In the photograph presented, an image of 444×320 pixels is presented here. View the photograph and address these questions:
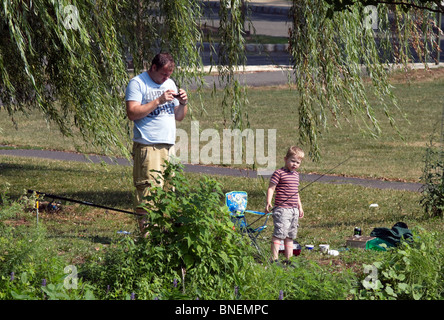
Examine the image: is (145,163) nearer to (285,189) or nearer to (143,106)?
(143,106)

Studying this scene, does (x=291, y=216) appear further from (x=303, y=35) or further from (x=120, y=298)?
(x=303, y=35)

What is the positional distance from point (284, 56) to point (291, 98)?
8.31 m

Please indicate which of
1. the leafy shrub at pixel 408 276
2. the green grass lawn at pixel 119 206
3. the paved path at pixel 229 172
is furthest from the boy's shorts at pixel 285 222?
the paved path at pixel 229 172

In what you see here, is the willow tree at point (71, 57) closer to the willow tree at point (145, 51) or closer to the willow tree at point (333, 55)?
the willow tree at point (145, 51)

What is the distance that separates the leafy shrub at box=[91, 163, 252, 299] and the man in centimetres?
158

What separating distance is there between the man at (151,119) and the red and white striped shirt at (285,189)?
44.1 inches

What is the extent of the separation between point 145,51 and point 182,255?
4633mm

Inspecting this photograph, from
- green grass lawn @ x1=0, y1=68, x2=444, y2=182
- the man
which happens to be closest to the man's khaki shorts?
the man

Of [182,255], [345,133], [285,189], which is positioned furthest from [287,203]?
[345,133]

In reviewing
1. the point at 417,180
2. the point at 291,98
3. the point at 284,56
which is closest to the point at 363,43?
the point at 417,180

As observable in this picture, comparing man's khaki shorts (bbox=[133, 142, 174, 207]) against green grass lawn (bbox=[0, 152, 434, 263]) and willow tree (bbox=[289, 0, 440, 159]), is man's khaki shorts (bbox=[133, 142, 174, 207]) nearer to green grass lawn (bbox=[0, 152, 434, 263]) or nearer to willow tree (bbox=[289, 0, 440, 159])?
green grass lawn (bbox=[0, 152, 434, 263])

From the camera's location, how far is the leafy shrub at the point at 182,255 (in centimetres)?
449

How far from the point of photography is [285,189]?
614 centimetres
